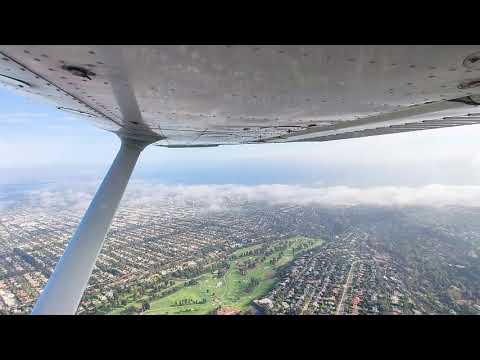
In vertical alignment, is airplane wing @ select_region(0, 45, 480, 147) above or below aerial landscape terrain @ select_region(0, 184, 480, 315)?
above

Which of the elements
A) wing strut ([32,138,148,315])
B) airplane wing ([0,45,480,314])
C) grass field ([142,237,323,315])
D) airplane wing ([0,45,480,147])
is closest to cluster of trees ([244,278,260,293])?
grass field ([142,237,323,315])

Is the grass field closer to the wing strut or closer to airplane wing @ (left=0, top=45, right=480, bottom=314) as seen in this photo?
the wing strut

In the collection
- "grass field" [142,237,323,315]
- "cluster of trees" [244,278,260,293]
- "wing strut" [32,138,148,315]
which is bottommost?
"cluster of trees" [244,278,260,293]

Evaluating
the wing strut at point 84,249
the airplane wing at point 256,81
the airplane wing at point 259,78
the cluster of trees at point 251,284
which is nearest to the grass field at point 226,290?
the cluster of trees at point 251,284

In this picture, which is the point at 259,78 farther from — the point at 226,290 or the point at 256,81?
the point at 226,290

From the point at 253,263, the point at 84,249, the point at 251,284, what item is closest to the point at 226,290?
the point at 251,284

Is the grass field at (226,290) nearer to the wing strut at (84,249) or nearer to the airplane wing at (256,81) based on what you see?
the wing strut at (84,249)

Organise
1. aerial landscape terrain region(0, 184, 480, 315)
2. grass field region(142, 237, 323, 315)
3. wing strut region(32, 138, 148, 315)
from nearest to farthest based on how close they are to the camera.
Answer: wing strut region(32, 138, 148, 315) → grass field region(142, 237, 323, 315) → aerial landscape terrain region(0, 184, 480, 315)
